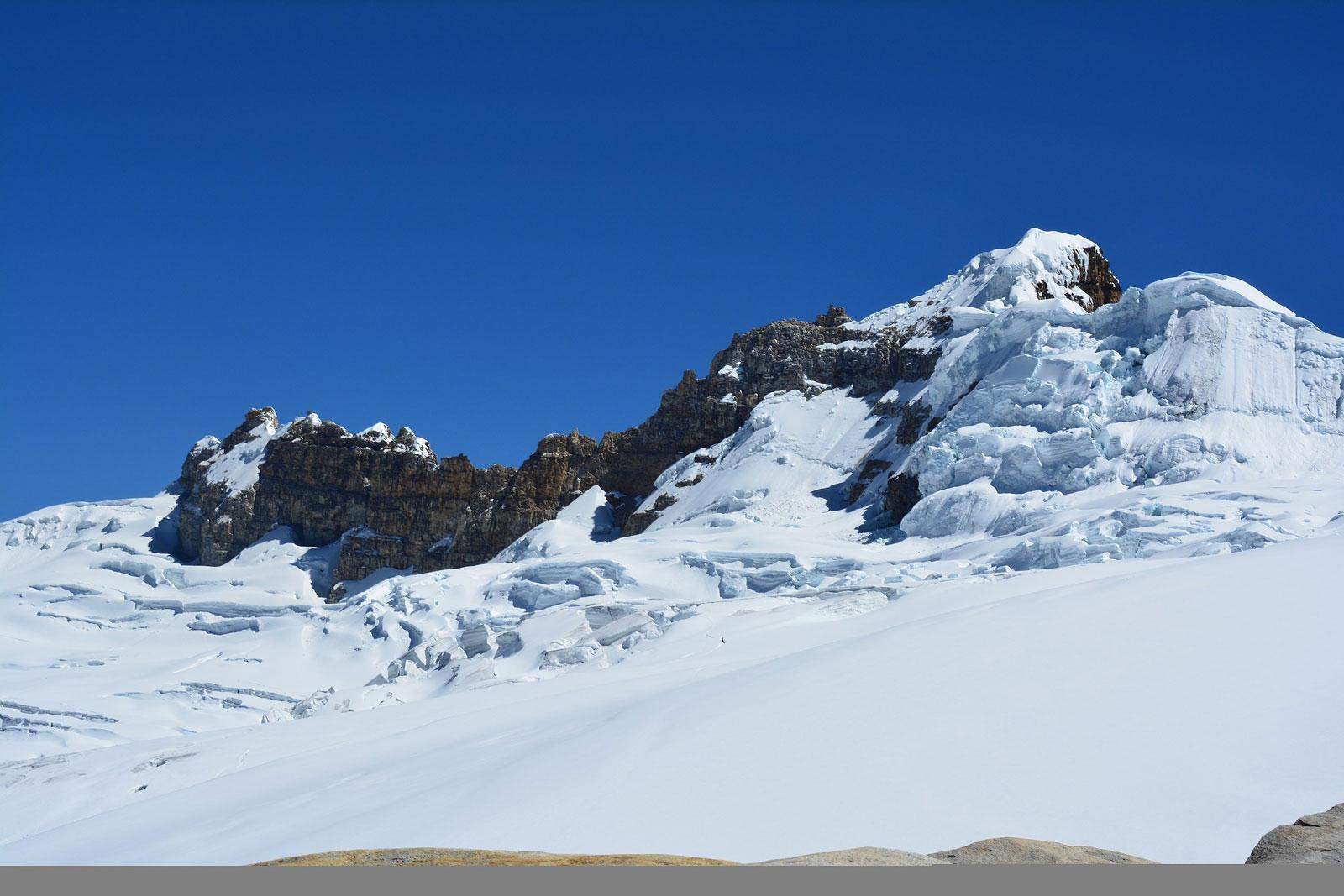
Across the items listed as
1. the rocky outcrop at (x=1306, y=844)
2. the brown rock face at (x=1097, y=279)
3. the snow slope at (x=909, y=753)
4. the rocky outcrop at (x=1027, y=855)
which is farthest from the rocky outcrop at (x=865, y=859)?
the brown rock face at (x=1097, y=279)

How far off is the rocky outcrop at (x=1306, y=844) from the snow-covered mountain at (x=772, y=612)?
2.40m

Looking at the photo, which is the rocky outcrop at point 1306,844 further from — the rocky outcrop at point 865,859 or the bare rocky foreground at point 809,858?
the rocky outcrop at point 865,859

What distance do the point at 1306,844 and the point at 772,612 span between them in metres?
25.5

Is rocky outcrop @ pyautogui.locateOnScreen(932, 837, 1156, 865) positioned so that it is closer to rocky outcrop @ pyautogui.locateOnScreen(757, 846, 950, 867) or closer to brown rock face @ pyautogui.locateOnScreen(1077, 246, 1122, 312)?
rocky outcrop @ pyautogui.locateOnScreen(757, 846, 950, 867)

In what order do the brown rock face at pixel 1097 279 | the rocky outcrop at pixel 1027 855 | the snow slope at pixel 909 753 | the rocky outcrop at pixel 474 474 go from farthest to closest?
the rocky outcrop at pixel 474 474
the brown rock face at pixel 1097 279
the snow slope at pixel 909 753
the rocky outcrop at pixel 1027 855

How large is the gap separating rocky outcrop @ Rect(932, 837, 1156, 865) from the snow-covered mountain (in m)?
2.57

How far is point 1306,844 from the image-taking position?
22.5 feet

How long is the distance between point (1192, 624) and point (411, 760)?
10.5 meters

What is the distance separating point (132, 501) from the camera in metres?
95.4

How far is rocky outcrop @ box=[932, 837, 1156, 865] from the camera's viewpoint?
7020 millimetres

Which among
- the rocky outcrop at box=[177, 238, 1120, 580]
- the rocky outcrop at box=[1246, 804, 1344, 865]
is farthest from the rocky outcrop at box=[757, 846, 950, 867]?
the rocky outcrop at box=[177, 238, 1120, 580]

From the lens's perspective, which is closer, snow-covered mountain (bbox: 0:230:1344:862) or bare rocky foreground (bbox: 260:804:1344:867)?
bare rocky foreground (bbox: 260:804:1344:867)

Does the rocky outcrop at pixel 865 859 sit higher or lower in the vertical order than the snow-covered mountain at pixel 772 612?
lower

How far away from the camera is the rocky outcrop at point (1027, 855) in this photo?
702cm
